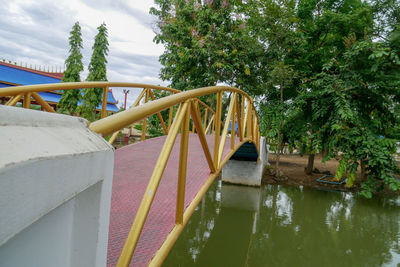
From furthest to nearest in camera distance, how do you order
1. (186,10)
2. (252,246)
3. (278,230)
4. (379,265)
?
(186,10), (278,230), (252,246), (379,265)

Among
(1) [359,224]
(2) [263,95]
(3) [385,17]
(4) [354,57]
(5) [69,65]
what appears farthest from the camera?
(5) [69,65]

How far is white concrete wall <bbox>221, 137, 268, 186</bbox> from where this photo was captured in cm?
978

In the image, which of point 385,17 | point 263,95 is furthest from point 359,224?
point 385,17

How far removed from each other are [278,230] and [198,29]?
695 centimetres

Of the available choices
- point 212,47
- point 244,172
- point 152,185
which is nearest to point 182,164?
point 152,185

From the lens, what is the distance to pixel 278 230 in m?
5.98

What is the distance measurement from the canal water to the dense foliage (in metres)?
0.87

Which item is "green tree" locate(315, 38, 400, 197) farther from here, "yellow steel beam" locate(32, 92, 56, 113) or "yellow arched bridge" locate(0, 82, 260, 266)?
"yellow steel beam" locate(32, 92, 56, 113)

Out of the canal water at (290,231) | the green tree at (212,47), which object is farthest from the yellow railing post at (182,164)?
the green tree at (212,47)

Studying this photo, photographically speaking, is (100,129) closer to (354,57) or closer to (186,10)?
(354,57)

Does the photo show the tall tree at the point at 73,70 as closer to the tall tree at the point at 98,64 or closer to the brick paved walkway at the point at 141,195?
the tall tree at the point at 98,64

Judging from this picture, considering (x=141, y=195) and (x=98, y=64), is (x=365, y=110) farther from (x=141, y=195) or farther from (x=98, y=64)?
(x=98, y=64)

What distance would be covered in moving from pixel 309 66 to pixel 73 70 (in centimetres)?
1139

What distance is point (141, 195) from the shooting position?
7.52 feet
